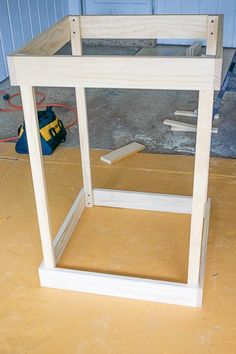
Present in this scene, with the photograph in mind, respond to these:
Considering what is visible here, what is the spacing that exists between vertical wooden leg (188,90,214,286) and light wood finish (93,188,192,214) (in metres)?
0.55

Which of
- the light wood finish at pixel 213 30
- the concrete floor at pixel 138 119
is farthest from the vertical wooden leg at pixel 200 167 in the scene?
the concrete floor at pixel 138 119

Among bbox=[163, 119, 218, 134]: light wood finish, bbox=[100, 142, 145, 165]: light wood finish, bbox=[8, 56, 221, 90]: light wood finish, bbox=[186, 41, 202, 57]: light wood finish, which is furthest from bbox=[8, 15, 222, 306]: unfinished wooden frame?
bbox=[186, 41, 202, 57]: light wood finish

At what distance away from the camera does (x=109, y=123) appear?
3049 millimetres

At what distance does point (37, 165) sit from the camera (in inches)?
54.2

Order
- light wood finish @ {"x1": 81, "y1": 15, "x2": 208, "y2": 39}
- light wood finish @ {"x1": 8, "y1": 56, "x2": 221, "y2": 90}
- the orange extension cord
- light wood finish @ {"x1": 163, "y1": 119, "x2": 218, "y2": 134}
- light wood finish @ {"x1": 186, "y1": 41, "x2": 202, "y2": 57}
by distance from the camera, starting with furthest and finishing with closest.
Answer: light wood finish @ {"x1": 186, "y1": 41, "x2": 202, "y2": 57}, the orange extension cord, light wood finish @ {"x1": 163, "y1": 119, "x2": 218, "y2": 134}, light wood finish @ {"x1": 81, "y1": 15, "x2": 208, "y2": 39}, light wood finish @ {"x1": 8, "y1": 56, "x2": 221, "y2": 90}

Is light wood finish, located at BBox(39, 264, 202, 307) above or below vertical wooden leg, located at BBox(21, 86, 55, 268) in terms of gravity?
below

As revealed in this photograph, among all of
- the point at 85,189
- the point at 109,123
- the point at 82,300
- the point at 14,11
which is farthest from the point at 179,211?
the point at 14,11

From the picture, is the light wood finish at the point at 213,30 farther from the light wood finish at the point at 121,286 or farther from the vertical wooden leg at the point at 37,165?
the light wood finish at the point at 121,286

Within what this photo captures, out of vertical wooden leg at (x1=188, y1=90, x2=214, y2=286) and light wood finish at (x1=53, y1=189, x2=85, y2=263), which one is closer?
vertical wooden leg at (x1=188, y1=90, x2=214, y2=286)

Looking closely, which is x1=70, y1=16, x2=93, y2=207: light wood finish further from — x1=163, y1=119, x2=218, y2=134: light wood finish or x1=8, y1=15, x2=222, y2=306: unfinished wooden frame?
x1=163, y1=119, x2=218, y2=134: light wood finish

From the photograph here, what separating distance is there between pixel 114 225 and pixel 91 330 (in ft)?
1.91

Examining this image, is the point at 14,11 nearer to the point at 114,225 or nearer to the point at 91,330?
the point at 114,225

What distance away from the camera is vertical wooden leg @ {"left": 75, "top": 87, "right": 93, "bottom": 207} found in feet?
5.83

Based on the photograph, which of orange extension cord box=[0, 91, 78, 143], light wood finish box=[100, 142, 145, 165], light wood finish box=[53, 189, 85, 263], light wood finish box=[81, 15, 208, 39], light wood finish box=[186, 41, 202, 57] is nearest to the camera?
light wood finish box=[81, 15, 208, 39]
